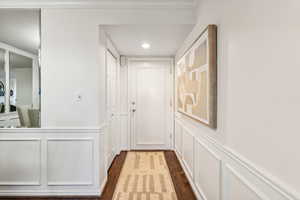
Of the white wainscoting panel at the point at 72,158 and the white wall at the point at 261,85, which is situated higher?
the white wall at the point at 261,85

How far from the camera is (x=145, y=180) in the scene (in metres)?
3.10

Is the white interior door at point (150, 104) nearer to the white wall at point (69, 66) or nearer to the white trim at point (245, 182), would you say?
the white wall at point (69, 66)

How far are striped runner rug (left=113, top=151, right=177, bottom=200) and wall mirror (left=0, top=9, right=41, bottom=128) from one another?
136 cm

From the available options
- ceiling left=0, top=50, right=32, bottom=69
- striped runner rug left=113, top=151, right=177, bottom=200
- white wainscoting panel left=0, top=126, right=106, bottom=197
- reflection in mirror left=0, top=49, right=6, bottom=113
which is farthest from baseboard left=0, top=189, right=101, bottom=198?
ceiling left=0, top=50, right=32, bottom=69

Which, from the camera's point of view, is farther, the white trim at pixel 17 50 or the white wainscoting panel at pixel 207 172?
the white trim at pixel 17 50

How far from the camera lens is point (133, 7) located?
2650 mm

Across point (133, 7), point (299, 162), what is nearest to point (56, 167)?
point (133, 7)

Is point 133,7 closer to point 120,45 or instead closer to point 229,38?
point 120,45

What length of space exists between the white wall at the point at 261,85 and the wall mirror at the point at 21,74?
7.00 feet

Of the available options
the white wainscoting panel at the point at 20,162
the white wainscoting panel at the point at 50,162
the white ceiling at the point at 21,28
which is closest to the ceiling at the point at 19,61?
the white ceiling at the point at 21,28

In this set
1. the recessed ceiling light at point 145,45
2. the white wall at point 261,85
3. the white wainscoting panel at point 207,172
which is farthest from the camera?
the recessed ceiling light at point 145,45

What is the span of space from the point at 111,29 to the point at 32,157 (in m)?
1.87

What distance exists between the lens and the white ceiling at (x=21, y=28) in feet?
8.67

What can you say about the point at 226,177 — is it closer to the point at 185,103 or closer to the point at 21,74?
the point at 185,103
